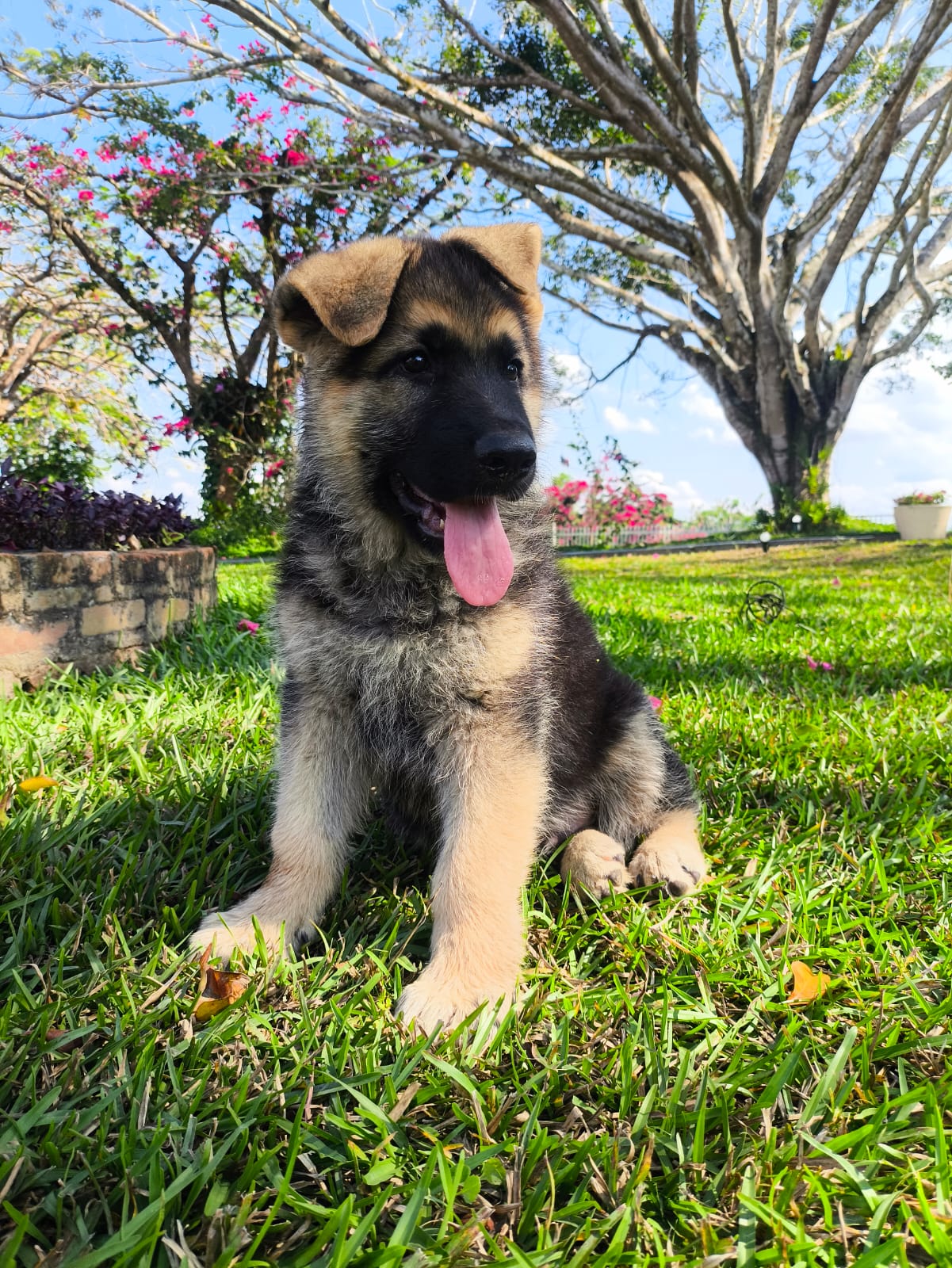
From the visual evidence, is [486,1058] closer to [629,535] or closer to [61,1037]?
[61,1037]

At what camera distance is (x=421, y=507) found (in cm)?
226

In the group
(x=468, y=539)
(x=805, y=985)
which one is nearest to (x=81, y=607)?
(x=468, y=539)

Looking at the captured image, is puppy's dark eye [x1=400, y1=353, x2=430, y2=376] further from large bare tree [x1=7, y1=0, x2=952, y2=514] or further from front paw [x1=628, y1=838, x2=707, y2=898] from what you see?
large bare tree [x1=7, y1=0, x2=952, y2=514]

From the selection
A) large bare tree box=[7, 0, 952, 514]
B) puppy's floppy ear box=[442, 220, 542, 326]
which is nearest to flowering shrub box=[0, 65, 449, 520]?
Answer: large bare tree box=[7, 0, 952, 514]

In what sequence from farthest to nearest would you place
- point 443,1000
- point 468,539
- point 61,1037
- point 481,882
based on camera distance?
point 468,539 < point 481,882 < point 443,1000 < point 61,1037

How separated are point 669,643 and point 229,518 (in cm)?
1423

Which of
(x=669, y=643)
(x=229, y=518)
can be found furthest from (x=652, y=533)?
(x=669, y=643)

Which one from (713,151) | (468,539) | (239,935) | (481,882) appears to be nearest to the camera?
(481,882)

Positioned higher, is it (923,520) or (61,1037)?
(923,520)

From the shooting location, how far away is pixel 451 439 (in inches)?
82.4

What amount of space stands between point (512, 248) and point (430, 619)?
1.25 meters

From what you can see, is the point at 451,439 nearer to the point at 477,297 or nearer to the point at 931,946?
the point at 477,297

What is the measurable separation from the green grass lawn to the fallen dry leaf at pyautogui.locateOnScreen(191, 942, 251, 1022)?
4 centimetres

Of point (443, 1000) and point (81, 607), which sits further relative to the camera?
point (81, 607)
